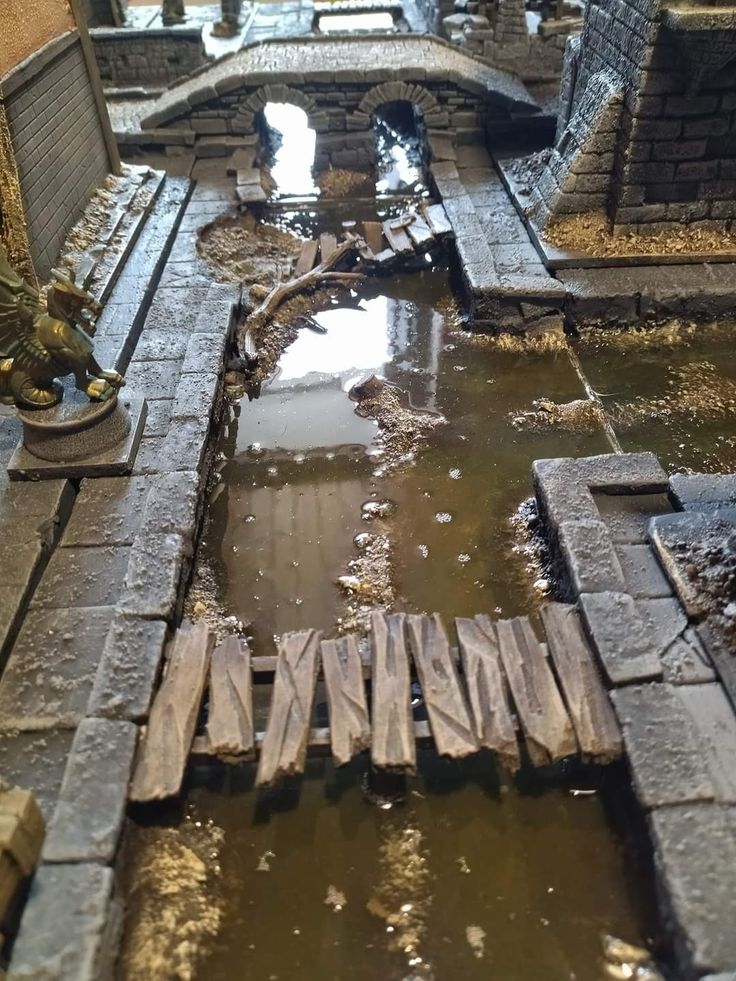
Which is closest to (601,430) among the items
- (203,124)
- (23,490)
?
(23,490)

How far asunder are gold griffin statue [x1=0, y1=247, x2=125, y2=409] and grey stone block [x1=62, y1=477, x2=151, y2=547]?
74 centimetres

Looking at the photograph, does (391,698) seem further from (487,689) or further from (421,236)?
(421,236)

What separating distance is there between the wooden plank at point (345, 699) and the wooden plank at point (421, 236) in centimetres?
576

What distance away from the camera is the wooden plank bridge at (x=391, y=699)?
3615 millimetres

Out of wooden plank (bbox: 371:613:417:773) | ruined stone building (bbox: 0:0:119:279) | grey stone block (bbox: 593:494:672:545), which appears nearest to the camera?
wooden plank (bbox: 371:613:417:773)

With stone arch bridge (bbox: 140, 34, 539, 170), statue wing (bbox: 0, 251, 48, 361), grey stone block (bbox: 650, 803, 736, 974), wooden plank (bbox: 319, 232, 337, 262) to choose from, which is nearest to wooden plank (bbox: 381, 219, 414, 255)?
wooden plank (bbox: 319, 232, 337, 262)

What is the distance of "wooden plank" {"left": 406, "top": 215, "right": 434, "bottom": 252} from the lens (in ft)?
→ 28.0

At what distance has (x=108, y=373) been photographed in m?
5.36

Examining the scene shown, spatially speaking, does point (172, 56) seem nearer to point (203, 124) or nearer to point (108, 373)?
point (203, 124)

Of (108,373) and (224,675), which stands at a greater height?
(108,373)

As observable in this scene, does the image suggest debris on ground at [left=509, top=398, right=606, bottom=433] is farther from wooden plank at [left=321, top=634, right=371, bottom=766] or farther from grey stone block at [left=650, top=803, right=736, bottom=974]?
grey stone block at [left=650, top=803, right=736, bottom=974]

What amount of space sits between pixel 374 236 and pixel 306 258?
0.97 meters

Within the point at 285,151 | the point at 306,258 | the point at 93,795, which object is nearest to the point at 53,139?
the point at 306,258

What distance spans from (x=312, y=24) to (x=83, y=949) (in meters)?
15.8
